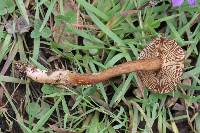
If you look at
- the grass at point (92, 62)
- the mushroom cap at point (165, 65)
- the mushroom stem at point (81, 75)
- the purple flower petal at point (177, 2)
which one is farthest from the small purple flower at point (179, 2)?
the mushroom stem at point (81, 75)

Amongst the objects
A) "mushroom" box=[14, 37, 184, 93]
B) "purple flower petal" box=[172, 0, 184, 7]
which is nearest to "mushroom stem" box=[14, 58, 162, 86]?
"mushroom" box=[14, 37, 184, 93]

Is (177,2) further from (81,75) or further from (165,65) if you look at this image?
(81,75)

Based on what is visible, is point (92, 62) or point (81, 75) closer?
point (81, 75)

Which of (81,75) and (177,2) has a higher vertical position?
(177,2)

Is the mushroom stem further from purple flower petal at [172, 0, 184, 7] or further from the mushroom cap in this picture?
purple flower petal at [172, 0, 184, 7]

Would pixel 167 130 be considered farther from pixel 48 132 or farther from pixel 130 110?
pixel 48 132

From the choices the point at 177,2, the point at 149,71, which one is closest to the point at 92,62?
the point at 149,71
